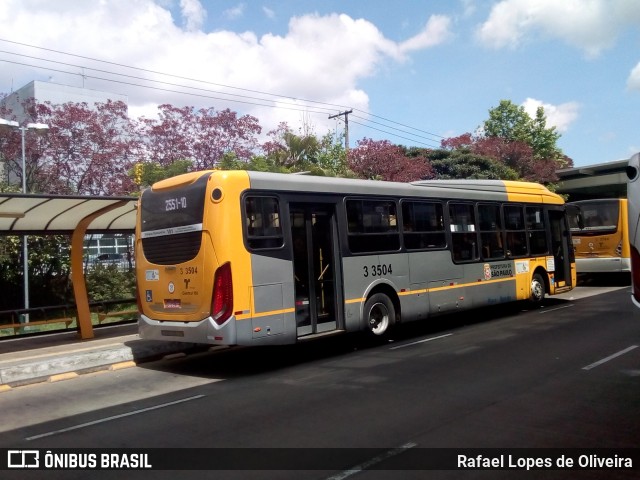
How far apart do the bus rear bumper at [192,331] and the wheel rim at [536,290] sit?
9.87 m

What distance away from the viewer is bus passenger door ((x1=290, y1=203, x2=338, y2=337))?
32.9 ft

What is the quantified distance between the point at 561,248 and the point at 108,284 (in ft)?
52.6

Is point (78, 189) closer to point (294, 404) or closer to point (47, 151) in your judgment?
point (47, 151)

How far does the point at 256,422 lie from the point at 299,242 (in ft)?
13.5

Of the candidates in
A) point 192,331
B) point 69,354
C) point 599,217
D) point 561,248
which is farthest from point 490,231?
point 599,217

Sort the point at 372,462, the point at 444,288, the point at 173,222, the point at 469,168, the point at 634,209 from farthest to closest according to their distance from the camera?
the point at 469,168 → the point at 444,288 → the point at 173,222 → the point at 634,209 → the point at 372,462

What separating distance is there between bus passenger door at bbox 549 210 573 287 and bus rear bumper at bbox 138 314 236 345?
11322 millimetres

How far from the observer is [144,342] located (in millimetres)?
11602

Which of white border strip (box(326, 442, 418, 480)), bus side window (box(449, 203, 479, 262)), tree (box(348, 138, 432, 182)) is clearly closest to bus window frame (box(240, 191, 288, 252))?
white border strip (box(326, 442, 418, 480))

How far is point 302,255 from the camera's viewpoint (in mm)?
10180

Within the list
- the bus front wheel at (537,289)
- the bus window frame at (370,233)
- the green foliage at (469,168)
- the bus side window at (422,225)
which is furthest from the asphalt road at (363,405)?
→ the green foliage at (469,168)

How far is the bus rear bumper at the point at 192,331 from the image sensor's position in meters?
8.73

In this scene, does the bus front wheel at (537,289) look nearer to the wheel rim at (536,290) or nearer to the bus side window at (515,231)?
the wheel rim at (536,290)

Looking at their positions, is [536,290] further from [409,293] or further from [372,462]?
[372,462]
